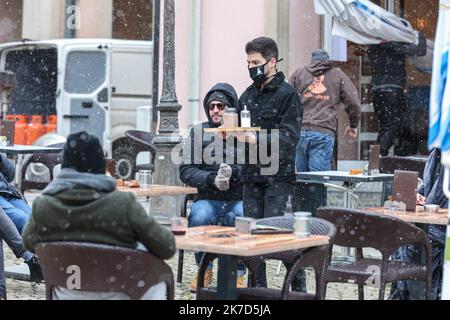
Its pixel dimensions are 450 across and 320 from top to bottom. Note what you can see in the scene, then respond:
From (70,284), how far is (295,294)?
129 centimetres

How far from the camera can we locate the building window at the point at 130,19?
20812 millimetres

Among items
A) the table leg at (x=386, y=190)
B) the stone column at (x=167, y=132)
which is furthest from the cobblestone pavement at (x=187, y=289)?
the stone column at (x=167, y=132)

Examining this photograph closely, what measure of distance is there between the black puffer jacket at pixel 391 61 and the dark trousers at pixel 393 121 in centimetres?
11

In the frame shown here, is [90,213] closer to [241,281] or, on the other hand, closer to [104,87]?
[241,281]

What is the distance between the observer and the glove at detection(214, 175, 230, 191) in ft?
24.3

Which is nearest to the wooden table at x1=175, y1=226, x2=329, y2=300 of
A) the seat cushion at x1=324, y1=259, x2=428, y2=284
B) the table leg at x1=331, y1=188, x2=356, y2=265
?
the seat cushion at x1=324, y1=259, x2=428, y2=284

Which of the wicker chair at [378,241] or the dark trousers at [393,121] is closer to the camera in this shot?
the wicker chair at [378,241]

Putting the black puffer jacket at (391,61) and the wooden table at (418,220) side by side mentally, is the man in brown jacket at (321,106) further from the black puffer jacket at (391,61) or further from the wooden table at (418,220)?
the wooden table at (418,220)

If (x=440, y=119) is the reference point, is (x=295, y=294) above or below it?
below

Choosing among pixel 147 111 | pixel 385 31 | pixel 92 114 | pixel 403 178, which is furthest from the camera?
pixel 92 114

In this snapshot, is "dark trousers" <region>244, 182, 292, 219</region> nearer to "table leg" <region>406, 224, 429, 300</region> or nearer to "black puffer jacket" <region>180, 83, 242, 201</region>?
"black puffer jacket" <region>180, 83, 242, 201</region>

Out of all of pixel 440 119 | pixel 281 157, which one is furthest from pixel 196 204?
pixel 440 119
